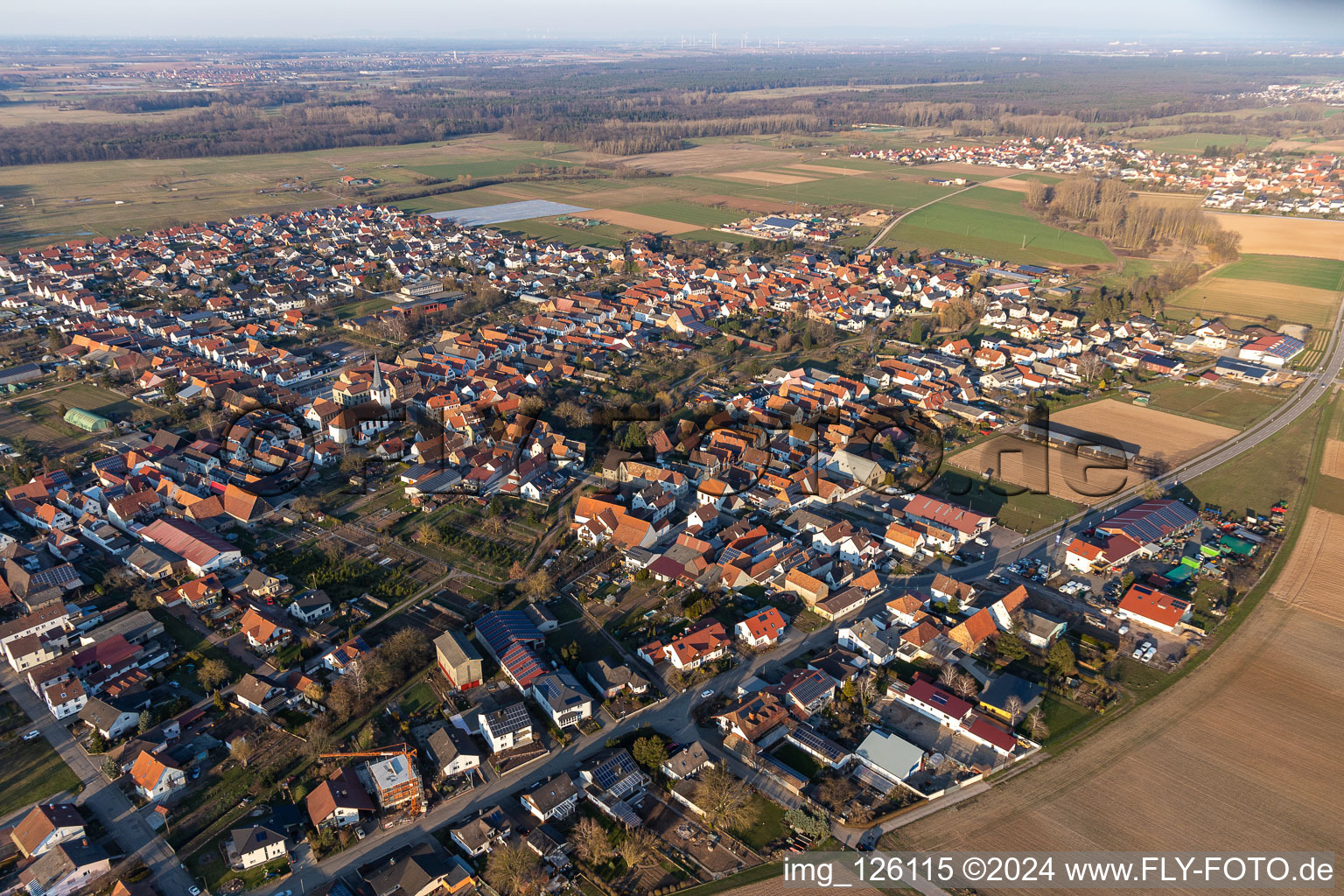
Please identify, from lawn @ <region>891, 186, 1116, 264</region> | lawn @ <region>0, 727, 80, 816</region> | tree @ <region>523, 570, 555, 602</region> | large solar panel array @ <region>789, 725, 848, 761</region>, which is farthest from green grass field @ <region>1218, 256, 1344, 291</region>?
lawn @ <region>0, 727, 80, 816</region>

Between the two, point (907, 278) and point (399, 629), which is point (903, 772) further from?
point (907, 278)

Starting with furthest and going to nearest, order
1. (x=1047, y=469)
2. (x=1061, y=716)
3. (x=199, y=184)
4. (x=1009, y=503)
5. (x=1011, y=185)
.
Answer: (x=1011, y=185), (x=199, y=184), (x=1047, y=469), (x=1009, y=503), (x=1061, y=716)

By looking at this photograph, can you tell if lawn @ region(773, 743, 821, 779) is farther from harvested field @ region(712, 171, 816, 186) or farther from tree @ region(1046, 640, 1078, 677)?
harvested field @ region(712, 171, 816, 186)

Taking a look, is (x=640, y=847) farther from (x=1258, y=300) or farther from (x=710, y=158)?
(x=710, y=158)

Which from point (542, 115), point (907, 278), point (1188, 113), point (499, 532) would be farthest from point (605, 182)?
point (1188, 113)

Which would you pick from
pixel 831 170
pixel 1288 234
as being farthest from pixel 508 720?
pixel 831 170

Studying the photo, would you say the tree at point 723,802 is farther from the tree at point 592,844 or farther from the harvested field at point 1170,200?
the harvested field at point 1170,200
